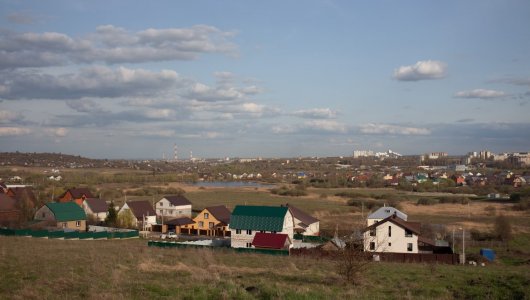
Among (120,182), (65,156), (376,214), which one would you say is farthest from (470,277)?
(65,156)

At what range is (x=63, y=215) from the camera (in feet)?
148

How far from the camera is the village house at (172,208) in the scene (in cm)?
5284

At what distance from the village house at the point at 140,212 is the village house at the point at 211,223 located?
4579mm

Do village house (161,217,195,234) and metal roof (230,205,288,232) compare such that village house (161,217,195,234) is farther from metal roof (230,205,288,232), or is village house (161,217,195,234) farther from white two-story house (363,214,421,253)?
white two-story house (363,214,421,253)

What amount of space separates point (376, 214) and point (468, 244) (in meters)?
7.40

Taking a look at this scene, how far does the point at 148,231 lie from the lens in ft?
143

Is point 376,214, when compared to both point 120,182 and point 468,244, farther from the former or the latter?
point 120,182

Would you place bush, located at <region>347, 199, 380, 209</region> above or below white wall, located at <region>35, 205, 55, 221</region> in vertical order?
below

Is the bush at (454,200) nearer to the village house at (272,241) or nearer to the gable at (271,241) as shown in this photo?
the village house at (272,241)

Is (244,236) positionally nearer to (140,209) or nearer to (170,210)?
(140,209)

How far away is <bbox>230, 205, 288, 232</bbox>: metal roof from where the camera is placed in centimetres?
3584

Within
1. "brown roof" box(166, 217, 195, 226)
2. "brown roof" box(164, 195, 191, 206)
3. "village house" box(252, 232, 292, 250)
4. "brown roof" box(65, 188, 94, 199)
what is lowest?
"brown roof" box(166, 217, 195, 226)

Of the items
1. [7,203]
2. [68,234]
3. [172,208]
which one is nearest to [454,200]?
[172,208]

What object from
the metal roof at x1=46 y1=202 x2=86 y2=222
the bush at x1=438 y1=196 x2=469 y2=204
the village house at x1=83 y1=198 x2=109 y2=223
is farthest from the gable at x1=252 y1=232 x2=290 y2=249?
the bush at x1=438 y1=196 x2=469 y2=204
